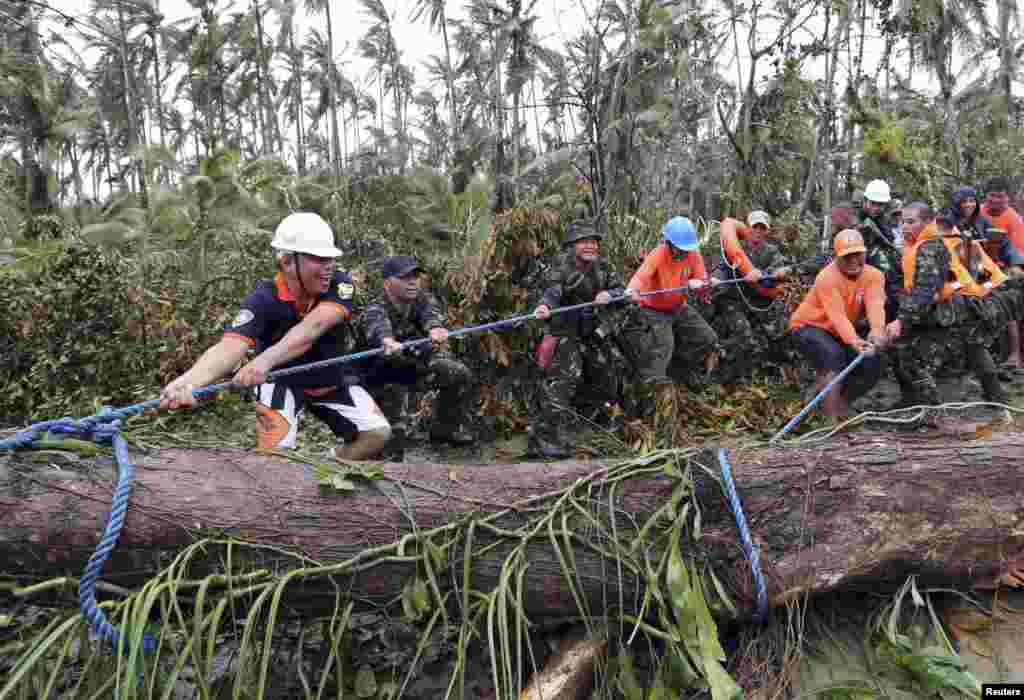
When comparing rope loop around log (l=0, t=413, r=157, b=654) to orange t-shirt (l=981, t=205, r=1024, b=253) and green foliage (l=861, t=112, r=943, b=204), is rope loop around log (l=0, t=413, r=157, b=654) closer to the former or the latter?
orange t-shirt (l=981, t=205, r=1024, b=253)

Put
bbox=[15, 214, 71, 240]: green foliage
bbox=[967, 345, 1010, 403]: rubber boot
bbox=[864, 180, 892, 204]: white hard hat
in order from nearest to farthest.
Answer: bbox=[967, 345, 1010, 403]: rubber boot, bbox=[864, 180, 892, 204]: white hard hat, bbox=[15, 214, 71, 240]: green foliage

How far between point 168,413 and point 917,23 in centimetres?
1358

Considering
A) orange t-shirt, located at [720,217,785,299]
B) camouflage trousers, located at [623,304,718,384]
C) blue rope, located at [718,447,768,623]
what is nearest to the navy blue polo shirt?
blue rope, located at [718,447,768,623]

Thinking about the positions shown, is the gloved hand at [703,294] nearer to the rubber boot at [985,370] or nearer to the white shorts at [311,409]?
the rubber boot at [985,370]

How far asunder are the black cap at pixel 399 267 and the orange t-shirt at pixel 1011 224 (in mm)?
5786

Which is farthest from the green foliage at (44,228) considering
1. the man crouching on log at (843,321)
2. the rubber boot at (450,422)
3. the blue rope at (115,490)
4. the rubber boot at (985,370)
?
the rubber boot at (985,370)

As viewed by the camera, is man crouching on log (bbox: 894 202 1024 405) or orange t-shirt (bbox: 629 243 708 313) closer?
man crouching on log (bbox: 894 202 1024 405)

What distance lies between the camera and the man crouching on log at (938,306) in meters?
5.40

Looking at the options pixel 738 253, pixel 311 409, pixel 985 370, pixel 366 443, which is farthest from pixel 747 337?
pixel 311 409

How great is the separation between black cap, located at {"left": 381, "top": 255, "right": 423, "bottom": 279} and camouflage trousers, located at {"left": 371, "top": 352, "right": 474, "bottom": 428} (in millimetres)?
702

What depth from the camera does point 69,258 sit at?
657 centimetres

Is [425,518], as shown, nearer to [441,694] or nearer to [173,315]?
[441,694]

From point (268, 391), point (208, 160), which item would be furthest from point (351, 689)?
point (208, 160)

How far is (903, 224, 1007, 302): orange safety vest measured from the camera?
5.50 m
